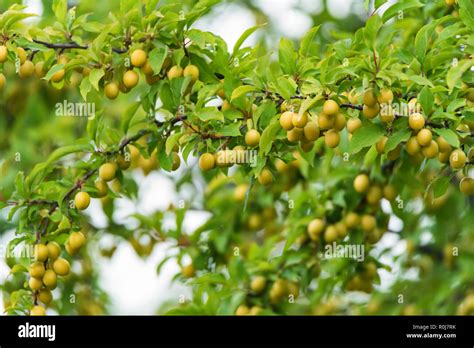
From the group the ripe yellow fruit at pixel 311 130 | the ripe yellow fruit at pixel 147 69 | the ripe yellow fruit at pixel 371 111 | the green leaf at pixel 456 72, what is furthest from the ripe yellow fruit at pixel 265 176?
the green leaf at pixel 456 72

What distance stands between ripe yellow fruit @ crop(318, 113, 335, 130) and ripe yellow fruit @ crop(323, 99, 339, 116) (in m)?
0.04

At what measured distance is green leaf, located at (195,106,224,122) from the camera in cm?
354

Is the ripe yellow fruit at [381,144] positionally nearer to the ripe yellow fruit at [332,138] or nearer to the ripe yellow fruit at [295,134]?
the ripe yellow fruit at [332,138]

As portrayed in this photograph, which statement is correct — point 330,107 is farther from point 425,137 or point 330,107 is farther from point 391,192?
point 391,192

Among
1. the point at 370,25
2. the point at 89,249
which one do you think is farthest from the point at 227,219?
the point at 370,25

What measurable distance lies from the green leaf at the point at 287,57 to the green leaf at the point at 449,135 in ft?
1.86

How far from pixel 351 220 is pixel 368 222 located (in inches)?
3.2

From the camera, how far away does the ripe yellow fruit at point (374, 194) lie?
4.62 m

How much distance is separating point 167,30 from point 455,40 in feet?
3.60

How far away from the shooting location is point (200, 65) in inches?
148

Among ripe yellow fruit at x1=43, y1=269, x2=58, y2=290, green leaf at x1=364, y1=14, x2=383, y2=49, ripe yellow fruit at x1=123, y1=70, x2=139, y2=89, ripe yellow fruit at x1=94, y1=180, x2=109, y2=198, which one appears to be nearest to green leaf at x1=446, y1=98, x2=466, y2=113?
green leaf at x1=364, y1=14, x2=383, y2=49

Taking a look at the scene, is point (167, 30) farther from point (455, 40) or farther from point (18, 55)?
point (455, 40)

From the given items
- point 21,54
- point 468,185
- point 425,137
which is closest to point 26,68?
point 21,54

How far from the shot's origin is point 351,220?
466 cm
